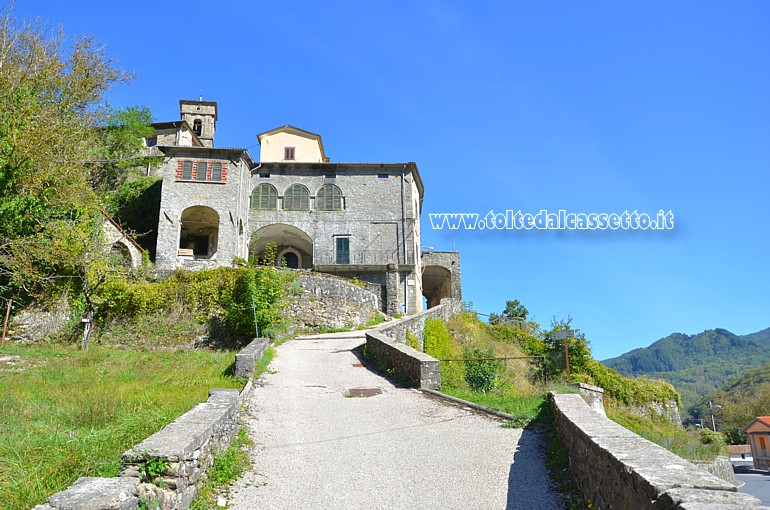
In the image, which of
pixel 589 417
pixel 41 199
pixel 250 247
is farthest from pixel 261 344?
pixel 250 247

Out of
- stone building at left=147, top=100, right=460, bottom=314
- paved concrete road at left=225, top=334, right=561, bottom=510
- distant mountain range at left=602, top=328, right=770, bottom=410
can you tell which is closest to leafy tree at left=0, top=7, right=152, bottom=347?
paved concrete road at left=225, top=334, right=561, bottom=510

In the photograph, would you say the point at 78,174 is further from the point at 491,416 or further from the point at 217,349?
the point at 491,416

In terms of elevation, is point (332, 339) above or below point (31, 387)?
above

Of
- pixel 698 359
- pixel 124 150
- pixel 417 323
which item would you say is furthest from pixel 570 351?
pixel 698 359

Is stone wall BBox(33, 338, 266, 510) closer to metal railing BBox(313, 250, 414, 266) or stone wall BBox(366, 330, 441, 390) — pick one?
stone wall BBox(366, 330, 441, 390)

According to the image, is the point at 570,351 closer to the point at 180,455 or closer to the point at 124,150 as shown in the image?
the point at 180,455

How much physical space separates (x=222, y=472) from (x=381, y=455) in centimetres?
220

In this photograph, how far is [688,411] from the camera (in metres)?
92.5

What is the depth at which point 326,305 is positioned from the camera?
25.0m

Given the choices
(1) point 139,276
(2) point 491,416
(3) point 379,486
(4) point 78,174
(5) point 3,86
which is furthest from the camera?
(1) point 139,276

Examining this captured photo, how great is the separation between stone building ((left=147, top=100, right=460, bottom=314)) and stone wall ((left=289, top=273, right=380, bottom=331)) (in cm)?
583

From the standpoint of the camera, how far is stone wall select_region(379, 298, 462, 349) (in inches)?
872

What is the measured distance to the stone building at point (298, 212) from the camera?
32156 millimetres

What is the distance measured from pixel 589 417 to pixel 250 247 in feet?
99.4
